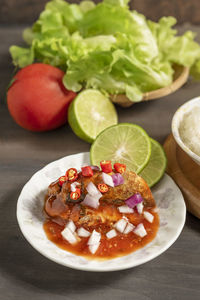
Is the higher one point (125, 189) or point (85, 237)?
point (125, 189)

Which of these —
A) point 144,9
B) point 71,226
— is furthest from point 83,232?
point 144,9

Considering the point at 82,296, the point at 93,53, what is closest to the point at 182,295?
the point at 82,296

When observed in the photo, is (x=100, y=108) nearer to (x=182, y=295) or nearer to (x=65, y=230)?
(x=65, y=230)

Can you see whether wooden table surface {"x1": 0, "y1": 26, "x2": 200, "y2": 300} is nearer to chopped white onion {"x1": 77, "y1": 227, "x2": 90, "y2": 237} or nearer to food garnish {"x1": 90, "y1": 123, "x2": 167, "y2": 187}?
chopped white onion {"x1": 77, "y1": 227, "x2": 90, "y2": 237}

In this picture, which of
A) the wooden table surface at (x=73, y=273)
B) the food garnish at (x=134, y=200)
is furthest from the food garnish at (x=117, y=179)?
the wooden table surface at (x=73, y=273)

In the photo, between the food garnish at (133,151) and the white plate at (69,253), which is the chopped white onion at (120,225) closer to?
the white plate at (69,253)

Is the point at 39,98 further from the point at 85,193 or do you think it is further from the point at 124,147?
the point at 85,193

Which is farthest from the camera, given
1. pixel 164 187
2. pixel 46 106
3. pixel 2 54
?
pixel 2 54
